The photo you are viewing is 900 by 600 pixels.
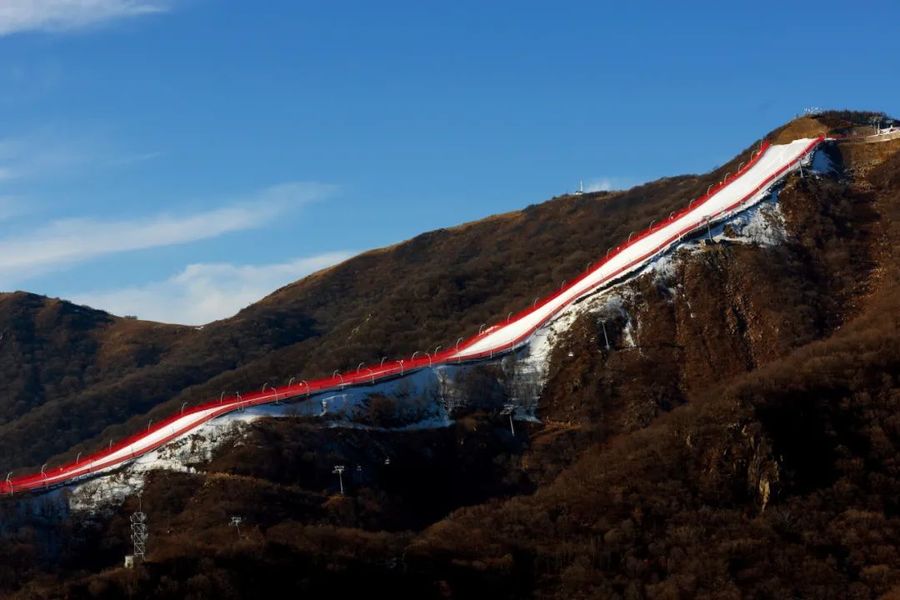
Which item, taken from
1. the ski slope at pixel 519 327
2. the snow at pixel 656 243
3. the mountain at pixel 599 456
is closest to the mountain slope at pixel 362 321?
the mountain at pixel 599 456

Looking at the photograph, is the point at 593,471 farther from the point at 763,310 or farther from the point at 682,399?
the point at 763,310

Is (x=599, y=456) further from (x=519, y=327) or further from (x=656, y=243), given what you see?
(x=656, y=243)

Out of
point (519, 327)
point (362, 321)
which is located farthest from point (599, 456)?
point (362, 321)

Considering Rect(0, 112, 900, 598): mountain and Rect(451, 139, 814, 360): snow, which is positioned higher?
Rect(451, 139, 814, 360): snow

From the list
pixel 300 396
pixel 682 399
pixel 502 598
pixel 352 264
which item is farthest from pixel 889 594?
pixel 352 264

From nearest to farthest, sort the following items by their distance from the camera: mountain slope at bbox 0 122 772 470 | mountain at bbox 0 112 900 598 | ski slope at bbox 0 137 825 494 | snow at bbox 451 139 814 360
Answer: mountain at bbox 0 112 900 598, ski slope at bbox 0 137 825 494, snow at bbox 451 139 814 360, mountain slope at bbox 0 122 772 470

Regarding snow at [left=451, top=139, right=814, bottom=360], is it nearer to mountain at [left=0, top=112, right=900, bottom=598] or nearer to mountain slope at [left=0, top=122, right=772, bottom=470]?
mountain at [left=0, top=112, right=900, bottom=598]

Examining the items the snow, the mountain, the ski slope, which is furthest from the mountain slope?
the snow
